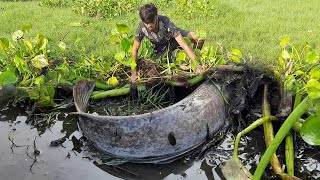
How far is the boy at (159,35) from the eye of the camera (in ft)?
12.5

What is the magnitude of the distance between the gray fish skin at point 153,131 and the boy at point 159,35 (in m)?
0.61

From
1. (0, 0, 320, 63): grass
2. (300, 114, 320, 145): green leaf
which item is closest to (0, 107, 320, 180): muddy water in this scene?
(300, 114, 320, 145): green leaf

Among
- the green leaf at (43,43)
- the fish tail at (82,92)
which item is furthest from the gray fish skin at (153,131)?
the green leaf at (43,43)

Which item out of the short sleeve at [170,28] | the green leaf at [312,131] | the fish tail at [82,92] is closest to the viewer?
the green leaf at [312,131]

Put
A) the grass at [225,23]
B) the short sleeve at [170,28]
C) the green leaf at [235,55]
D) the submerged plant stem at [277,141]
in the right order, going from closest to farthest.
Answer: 1. the submerged plant stem at [277,141]
2. the green leaf at [235,55]
3. the short sleeve at [170,28]
4. the grass at [225,23]

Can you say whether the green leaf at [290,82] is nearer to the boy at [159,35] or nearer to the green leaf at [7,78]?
the boy at [159,35]

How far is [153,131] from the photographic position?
313 centimetres

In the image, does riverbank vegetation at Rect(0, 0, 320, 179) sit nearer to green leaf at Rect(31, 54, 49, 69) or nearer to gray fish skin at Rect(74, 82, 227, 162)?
green leaf at Rect(31, 54, 49, 69)

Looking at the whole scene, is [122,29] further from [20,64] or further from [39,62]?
[20,64]

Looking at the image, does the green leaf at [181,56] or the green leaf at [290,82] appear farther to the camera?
the green leaf at [181,56]

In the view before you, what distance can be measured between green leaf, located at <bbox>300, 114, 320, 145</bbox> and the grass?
7.22 ft

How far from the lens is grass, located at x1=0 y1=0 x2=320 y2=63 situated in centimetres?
545

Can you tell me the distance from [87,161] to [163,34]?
1510 millimetres

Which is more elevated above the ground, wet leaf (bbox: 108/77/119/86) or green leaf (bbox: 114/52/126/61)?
green leaf (bbox: 114/52/126/61)
